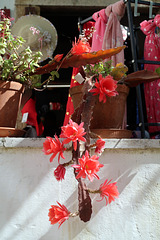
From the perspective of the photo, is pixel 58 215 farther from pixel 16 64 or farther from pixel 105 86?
pixel 16 64

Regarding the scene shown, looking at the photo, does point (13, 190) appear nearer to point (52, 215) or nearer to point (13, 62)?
point (52, 215)

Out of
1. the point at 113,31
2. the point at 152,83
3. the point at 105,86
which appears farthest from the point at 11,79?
the point at 152,83

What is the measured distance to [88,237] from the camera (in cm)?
139

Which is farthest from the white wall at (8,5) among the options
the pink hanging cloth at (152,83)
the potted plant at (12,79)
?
the potted plant at (12,79)

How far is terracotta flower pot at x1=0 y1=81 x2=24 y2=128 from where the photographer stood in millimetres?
1562

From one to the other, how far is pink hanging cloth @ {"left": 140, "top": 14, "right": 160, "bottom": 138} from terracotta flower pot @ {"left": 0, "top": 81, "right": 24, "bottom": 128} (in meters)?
1.28

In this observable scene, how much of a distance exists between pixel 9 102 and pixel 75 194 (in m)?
0.58

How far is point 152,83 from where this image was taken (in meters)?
2.54

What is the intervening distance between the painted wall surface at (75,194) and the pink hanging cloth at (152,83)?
1.09m

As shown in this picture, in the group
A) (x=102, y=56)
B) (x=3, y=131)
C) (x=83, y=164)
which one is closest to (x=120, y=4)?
(x=102, y=56)

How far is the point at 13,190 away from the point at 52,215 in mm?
290

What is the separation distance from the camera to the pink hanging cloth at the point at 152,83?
8.27 feet

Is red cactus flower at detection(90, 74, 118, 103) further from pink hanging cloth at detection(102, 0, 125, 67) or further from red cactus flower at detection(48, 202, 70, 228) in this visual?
pink hanging cloth at detection(102, 0, 125, 67)

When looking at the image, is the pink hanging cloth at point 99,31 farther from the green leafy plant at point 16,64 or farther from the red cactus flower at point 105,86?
the red cactus flower at point 105,86
